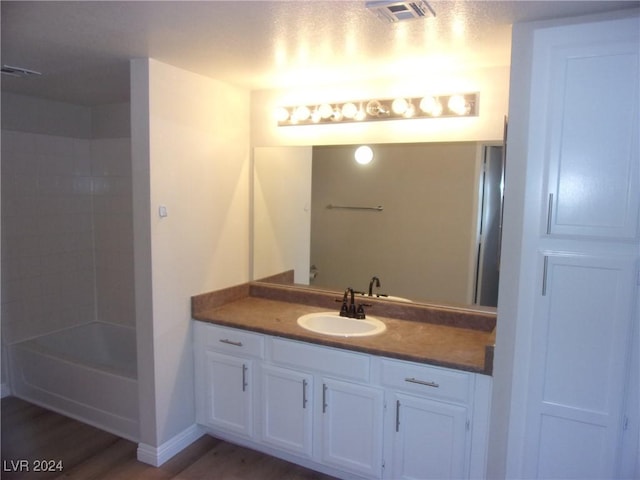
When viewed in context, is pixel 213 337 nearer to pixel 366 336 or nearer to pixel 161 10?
pixel 366 336

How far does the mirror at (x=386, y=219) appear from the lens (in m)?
2.53

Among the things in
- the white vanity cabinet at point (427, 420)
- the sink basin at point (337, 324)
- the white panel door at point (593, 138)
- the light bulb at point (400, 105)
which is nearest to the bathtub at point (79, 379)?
the sink basin at point (337, 324)

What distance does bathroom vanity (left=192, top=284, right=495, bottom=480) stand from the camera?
211 centimetres

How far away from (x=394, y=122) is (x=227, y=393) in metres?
1.86

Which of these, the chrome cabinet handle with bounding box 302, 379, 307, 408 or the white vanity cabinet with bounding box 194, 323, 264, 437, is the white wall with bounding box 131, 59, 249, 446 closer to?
the white vanity cabinet with bounding box 194, 323, 264, 437

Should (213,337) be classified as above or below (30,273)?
below

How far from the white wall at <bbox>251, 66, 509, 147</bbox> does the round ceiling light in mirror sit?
0.15ft

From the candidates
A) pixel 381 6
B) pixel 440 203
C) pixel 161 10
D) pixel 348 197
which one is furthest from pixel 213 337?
pixel 381 6

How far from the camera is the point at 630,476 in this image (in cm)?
177

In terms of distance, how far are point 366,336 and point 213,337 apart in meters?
0.95

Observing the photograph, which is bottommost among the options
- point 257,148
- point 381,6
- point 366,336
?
point 366,336

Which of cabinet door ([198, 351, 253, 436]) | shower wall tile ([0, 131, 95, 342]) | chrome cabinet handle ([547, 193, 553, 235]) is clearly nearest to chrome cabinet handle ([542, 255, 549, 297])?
chrome cabinet handle ([547, 193, 553, 235])

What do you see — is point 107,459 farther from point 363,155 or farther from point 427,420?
point 363,155

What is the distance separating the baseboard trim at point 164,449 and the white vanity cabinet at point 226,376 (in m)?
0.12
